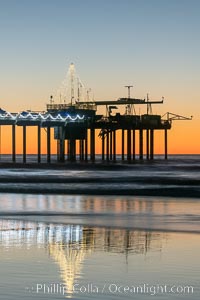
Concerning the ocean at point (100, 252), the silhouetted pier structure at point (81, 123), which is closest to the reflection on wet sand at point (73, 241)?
the ocean at point (100, 252)

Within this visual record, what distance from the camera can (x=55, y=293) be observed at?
37.9 feet

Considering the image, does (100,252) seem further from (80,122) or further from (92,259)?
(80,122)

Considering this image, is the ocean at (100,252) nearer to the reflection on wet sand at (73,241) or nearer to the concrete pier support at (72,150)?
the reflection on wet sand at (73,241)

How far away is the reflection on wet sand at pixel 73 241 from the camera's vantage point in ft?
46.7

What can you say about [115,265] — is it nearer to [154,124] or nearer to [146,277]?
[146,277]

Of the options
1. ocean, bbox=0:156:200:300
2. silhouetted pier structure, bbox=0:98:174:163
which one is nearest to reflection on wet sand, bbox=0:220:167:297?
ocean, bbox=0:156:200:300

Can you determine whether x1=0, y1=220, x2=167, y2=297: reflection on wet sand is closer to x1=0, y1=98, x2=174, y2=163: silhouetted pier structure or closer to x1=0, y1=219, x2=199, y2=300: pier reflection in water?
x1=0, y1=219, x2=199, y2=300: pier reflection in water

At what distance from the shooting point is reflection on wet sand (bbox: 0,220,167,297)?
1424 cm

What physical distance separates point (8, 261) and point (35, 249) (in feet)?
5.47

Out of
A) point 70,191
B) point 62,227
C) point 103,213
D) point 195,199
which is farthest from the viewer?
point 70,191

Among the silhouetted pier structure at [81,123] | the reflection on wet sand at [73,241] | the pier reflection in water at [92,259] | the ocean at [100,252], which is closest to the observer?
the ocean at [100,252]

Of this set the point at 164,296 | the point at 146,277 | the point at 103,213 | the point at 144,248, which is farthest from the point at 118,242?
the point at 103,213

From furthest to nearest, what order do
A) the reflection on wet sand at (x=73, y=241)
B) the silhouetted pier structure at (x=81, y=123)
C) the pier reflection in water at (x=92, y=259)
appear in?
the silhouetted pier structure at (x=81, y=123) < the reflection on wet sand at (x=73, y=241) < the pier reflection in water at (x=92, y=259)

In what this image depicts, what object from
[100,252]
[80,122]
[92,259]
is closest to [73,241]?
[100,252]
